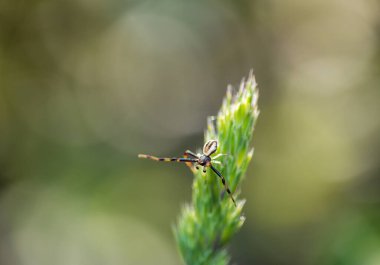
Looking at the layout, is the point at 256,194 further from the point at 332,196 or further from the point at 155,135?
the point at 155,135

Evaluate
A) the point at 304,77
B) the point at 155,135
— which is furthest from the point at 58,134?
the point at 304,77

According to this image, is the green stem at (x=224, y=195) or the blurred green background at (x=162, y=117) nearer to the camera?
the green stem at (x=224, y=195)

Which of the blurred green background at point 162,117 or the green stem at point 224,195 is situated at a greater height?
the blurred green background at point 162,117

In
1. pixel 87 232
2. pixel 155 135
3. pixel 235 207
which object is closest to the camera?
pixel 235 207

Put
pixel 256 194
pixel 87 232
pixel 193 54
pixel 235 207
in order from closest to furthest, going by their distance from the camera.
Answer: pixel 235 207, pixel 87 232, pixel 256 194, pixel 193 54

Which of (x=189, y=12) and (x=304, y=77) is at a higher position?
(x=189, y=12)

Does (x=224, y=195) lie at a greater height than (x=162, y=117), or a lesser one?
lesser

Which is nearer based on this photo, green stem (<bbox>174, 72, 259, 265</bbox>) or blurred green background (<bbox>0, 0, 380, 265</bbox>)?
green stem (<bbox>174, 72, 259, 265</bbox>)

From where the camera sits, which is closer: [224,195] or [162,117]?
[224,195]
